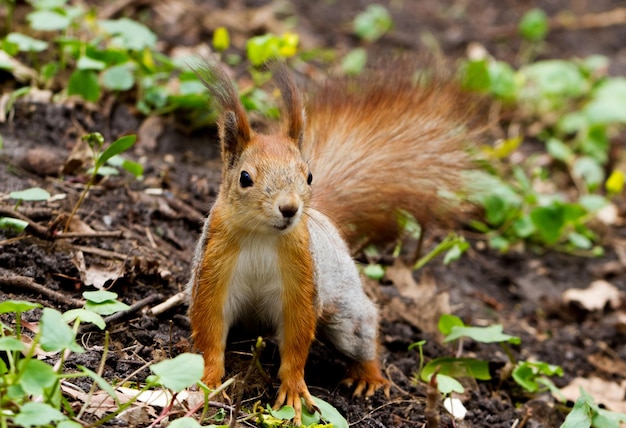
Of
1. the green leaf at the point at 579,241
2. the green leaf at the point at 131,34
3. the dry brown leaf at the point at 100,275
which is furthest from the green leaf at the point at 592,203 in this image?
the dry brown leaf at the point at 100,275

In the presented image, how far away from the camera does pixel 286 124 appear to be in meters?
2.56

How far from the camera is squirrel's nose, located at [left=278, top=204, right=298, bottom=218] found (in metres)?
2.21

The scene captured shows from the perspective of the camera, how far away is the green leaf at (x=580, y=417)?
98.0 inches

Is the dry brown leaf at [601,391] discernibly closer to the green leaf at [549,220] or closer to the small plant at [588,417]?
the small plant at [588,417]

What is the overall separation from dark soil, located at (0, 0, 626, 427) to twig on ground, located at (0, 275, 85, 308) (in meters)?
0.01

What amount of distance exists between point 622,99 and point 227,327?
12.0ft

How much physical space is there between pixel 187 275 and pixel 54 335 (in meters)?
1.18

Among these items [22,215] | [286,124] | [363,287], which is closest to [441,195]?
[363,287]

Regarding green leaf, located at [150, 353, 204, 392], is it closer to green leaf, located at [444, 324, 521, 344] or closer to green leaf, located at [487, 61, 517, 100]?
green leaf, located at [444, 324, 521, 344]

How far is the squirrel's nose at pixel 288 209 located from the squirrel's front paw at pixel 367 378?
0.88 metres

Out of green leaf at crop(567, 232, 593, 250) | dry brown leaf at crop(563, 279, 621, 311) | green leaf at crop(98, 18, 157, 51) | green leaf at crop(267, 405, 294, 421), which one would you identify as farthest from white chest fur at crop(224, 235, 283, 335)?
green leaf at crop(567, 232, 593, 250)

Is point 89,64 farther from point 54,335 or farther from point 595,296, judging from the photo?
point 595,296

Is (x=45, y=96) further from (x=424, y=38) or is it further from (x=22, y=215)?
(x=424, y=38)

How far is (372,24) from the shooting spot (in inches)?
244
